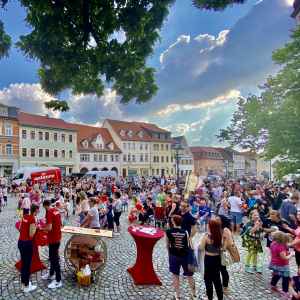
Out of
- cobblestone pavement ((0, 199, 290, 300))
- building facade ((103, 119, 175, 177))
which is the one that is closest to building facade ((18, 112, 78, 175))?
building facade ((103, 119, 175, 177))

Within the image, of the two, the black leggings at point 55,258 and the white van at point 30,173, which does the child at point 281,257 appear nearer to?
the black leggings at point 55,258

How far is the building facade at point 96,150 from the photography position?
57.8 m

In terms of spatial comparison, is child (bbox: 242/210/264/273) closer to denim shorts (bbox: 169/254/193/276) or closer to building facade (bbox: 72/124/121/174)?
denim shorts (bbox: 169/254/193/276)

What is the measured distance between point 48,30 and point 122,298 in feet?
17.1

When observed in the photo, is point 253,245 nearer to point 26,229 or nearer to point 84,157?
point 26,229

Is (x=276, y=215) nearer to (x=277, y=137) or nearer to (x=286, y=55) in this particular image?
(x=277, y=137)

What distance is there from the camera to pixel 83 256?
22.4 ft

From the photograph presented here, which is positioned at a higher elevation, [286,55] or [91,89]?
[286,55]

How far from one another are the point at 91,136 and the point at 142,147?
1369 centimetres

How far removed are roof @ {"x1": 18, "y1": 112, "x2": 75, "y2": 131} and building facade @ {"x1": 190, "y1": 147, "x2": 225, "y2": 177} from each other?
4275 centimetres

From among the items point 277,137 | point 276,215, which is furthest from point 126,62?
point 277,137

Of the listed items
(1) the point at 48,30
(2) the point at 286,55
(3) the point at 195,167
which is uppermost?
(2) the point at 286,55

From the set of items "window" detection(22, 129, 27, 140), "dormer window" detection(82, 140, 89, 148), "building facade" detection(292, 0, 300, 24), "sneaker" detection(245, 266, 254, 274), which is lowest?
"sneaker" detection(245, 266, 254, 274)

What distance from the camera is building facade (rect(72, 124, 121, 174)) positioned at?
189 feet
